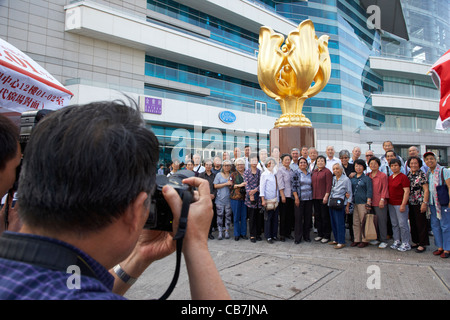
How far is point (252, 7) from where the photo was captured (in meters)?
23.8

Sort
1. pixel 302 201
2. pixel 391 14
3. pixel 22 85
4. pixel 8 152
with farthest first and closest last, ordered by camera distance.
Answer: pixel 391 14
pixel 302 201
pixel 22 85
pixel 8 152

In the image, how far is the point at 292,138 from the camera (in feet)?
26.9

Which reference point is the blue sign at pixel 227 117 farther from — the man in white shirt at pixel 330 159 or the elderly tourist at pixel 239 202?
the elderly tourist at pixel 239 202

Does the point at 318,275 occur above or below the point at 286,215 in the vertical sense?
below

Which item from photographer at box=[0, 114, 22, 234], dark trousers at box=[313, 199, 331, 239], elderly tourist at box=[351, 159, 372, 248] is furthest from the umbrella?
elderly tourist at box=[351, 159, 372, 248]

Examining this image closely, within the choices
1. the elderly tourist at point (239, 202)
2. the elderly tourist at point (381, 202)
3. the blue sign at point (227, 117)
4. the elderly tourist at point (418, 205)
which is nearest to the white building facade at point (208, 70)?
the blue sign at point (227, 117)

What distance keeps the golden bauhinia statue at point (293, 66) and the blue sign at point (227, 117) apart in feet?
36.3

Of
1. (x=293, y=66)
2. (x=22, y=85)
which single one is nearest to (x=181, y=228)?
(x=22, y=85)

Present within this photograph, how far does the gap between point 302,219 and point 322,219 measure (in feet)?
1.28

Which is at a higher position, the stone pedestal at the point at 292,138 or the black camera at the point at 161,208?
the stone pedestal at the point at 292,138

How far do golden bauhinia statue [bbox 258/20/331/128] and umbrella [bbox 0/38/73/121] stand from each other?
21.7ft

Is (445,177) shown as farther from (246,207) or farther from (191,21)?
(191,21)

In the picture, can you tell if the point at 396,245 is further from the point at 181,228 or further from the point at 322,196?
the point at 181,228

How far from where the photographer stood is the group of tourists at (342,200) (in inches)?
187
